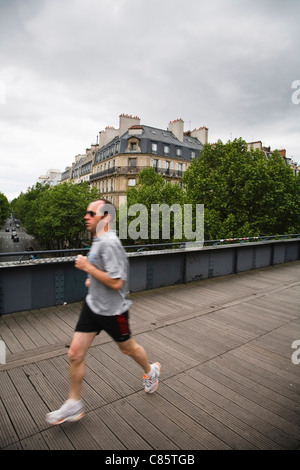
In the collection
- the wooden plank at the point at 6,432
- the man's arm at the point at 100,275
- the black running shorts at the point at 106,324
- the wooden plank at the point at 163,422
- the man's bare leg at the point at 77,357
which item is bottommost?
the wooden plank at the point at 163,422

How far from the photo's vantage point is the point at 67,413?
2654 mm

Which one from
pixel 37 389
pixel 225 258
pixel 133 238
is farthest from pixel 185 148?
pixel 37 389

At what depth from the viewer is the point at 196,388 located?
11.0 feet

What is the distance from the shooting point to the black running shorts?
103 inches

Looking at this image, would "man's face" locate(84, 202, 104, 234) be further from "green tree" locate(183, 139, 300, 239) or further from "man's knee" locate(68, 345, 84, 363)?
"green tree" locate(183, 139, 300, 239)

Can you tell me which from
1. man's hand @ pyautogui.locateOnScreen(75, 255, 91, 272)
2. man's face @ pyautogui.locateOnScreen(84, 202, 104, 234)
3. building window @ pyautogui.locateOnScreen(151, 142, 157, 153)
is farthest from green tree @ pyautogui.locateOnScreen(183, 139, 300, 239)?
building window @ pyautogui.locateOnScreen(151, 142, 157, 153)

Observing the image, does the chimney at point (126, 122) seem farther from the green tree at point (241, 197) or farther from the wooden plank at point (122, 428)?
the wooden plank at point (122, 428)

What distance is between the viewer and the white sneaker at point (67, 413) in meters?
2.62

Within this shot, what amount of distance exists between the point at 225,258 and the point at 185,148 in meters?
46.0

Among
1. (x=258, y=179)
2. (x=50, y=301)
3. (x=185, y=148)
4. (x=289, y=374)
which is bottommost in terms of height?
(x=289, y=374)

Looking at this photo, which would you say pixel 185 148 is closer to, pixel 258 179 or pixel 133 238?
pixel 133 238

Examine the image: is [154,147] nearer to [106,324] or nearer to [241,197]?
[241,197]

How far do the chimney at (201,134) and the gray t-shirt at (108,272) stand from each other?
59.4 metres

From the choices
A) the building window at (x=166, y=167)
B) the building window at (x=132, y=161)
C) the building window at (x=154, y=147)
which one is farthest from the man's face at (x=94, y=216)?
the building window at (x=166, y=167)
